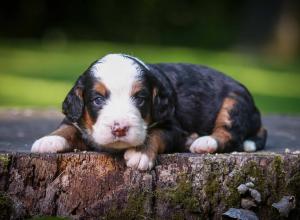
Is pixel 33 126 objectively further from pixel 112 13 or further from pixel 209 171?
pixel 112 13

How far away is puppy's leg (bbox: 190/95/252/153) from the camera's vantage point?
276 inches

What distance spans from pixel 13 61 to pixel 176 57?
481 centimetres

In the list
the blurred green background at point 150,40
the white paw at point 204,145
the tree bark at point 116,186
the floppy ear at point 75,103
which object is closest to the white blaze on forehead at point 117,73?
the floppy ear at point 75,103

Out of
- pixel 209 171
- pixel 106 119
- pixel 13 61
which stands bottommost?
pixel 13 61

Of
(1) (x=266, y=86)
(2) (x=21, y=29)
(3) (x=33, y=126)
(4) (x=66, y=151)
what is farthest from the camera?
(2) (x=21, y=29)

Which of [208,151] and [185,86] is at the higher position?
[185,86]

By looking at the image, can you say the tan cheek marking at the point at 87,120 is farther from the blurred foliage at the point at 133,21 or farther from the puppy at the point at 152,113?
the blurred foliage at the point at 133,21

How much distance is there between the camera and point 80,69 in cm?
2050

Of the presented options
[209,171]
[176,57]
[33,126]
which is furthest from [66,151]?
[176,57]

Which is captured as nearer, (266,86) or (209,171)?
(209,171)

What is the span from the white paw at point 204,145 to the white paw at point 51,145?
3.70 feet

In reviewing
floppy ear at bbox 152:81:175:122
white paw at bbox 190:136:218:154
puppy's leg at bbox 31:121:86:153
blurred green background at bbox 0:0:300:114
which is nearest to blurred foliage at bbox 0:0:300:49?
blurred green background at bbox 0:0:300:114

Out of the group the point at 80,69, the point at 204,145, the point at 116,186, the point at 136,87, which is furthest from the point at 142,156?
the point at 80,69

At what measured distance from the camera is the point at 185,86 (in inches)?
284
